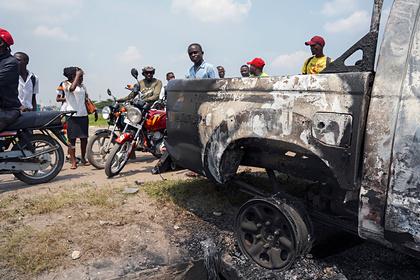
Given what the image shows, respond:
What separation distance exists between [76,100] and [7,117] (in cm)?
167

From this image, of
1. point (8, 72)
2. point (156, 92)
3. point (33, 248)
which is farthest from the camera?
point (156, 92)

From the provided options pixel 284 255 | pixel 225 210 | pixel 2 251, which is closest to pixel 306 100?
pixel 284 255

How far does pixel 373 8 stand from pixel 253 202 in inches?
60.9

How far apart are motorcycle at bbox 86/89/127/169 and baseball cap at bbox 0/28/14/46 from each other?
5.99ft

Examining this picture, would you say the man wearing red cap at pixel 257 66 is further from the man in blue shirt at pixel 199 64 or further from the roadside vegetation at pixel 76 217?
the roadside vegetation at pixel 76 217

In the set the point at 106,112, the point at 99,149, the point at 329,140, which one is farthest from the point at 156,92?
the point at 329,140

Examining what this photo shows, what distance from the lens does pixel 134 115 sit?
18.1 ft

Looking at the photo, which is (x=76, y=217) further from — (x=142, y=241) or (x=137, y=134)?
(x=137, y=134)

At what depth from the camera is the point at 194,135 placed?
126 inches

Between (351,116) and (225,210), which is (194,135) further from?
(351,116)

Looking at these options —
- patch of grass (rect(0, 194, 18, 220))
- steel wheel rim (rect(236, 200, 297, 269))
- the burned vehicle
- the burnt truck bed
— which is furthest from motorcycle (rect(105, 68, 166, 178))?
steel wheel rim (rect(236, 200, 297, 269))

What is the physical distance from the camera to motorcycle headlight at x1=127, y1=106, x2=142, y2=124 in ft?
18.1

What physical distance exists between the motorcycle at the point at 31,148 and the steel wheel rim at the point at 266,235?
3455 millimetres

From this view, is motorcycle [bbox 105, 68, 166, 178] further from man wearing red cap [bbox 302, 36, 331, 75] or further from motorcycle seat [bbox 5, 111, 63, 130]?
man wearing red cap [bbox 302, 36, 331, 75]
